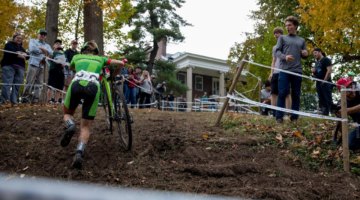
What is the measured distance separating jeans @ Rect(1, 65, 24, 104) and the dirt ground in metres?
2.70

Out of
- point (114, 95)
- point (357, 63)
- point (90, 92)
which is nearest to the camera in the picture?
point (90, 92)

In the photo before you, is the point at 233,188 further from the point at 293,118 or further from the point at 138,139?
the point at 293,118

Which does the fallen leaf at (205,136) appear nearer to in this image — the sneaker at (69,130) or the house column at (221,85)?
the sneaker at (69,130)

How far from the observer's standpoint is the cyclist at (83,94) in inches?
211

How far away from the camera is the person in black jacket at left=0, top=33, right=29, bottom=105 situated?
10047 millimetres

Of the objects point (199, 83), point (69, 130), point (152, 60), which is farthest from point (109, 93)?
point (199, 83)

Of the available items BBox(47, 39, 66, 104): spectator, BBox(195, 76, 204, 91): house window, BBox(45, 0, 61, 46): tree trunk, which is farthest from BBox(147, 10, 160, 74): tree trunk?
BBox(47, 39, 66, 104): spectator

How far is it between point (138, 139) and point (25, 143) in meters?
1.70

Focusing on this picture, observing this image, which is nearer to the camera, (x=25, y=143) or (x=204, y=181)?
(x=204, y=181)

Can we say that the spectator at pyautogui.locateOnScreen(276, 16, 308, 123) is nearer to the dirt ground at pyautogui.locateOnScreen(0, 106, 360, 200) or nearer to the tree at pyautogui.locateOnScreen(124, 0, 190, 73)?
the dirt ground at pyautogui.locateOnScreen(0, 106, 360, 200)

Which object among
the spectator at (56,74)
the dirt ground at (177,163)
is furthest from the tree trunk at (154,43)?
the dirt ground at (177,163)

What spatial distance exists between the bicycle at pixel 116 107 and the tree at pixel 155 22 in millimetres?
24292

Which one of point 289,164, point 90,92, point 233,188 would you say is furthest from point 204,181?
point 90,92

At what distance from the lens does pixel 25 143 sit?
6.41 metres
